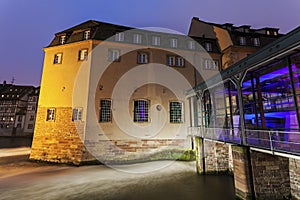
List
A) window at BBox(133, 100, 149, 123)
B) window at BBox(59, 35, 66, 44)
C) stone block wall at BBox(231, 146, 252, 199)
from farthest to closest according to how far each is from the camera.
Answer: window at BBox(59, 35, 66, 44), window at BBox(133, 100, 149, 123), stone block wall at BBox(231, 146, 252, 199)

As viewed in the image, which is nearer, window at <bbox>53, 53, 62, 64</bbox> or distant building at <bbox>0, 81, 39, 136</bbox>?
window at <bbox>53, 53, 62, 64</bbox>

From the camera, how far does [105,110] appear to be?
37.8 ft

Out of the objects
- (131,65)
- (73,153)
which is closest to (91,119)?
(73,153)

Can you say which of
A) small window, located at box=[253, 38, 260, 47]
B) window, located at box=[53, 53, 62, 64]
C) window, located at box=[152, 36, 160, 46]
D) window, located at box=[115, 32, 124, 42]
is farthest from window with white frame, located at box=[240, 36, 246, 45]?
window, located at box=[53, 53, 62, 64]

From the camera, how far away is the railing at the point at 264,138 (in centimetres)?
464

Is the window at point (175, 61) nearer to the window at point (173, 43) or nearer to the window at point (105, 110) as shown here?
the window at point (173, 43)

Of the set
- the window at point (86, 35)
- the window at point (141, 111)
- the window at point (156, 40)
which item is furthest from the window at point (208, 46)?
the window at point (86, 35)

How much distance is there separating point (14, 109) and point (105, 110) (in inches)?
1461

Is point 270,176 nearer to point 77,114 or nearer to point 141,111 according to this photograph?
point 141,111

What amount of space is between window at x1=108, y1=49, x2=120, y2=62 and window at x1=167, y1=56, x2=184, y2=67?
13.5 feet

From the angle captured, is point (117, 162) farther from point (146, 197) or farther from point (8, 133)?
point (8, 133)

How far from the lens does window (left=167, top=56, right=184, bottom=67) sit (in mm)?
13391

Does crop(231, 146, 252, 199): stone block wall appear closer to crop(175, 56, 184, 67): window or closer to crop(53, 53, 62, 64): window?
crop(175, 56, 184, 67): window

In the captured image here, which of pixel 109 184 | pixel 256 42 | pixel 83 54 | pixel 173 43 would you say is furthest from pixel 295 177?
pixel 83 54
